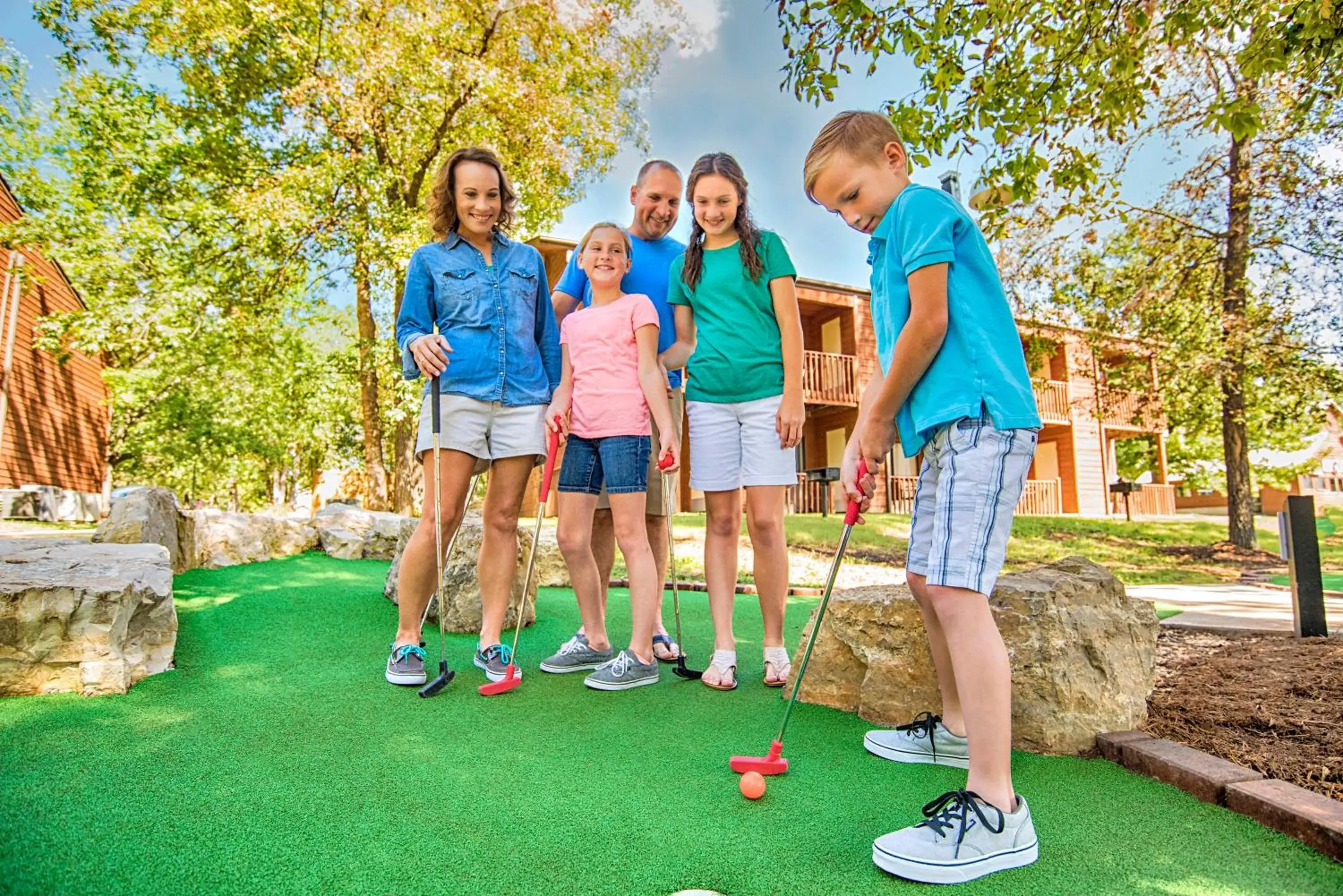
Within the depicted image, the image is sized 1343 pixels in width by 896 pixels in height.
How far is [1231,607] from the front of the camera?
4.87 meters

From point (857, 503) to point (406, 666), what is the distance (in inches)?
66.0

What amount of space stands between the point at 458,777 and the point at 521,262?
6.37 feet

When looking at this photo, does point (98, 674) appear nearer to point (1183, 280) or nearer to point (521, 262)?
point (521, 262)

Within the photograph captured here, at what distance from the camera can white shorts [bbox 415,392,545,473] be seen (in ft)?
9.16

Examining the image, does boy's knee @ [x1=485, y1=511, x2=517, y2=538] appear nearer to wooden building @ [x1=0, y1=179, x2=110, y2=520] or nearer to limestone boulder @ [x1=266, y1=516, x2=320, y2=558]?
limestone boulder @ [x1=266, y1=516, x2=320, y2=558]

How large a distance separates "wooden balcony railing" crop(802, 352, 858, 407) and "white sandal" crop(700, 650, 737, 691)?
11.7 metres

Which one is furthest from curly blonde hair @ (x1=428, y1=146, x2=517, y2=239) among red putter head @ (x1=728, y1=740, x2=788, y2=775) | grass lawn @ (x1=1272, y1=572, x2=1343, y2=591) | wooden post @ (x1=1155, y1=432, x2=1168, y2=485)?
wooden post @ (x1=1155, y1=432, x2=1168, y2=485)

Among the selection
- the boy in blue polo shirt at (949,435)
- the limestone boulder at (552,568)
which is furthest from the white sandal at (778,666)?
the limestone boulder at (552,568)

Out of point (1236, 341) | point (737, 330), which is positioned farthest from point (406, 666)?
point (1236, 341)

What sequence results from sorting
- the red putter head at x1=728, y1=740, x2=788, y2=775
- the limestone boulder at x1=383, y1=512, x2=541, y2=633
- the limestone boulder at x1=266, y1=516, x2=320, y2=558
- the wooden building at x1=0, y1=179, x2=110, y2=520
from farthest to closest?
the wooden building at x1=0, y1=179, x2=110, y2=520 → the limestone boulder at x1=266, y1=516, x2=320, y2=558 → the limestone boulder at x1=383, y1=512, x2=541, y2=633 → the red putter head at x1=728, y1=740, x2=788, y2=775

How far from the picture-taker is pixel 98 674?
2.42 meters

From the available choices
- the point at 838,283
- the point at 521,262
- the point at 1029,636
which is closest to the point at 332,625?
the point at 521,262

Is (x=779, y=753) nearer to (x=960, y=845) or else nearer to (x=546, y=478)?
(x=960, y=845)

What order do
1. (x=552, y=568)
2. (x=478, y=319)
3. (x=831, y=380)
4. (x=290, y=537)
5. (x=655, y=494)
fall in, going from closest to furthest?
1. (x=478, y=319)
2. (x=655, y=494)
3. (x=552, y=568)
4. (x=290, y=537)
5. (x=831, y=380)
